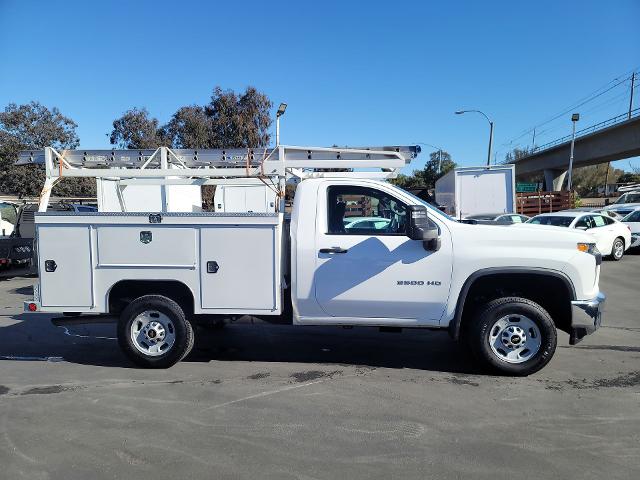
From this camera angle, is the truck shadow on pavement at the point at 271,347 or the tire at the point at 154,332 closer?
the tire at the point at 154,332

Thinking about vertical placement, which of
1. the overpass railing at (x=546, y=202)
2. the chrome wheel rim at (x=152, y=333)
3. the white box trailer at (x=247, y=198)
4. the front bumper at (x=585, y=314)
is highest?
the overpass railing at (x=546, y=202)

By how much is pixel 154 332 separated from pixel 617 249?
50.0 feet

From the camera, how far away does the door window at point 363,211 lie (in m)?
5.38

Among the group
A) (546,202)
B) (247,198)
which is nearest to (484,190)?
(247,198)

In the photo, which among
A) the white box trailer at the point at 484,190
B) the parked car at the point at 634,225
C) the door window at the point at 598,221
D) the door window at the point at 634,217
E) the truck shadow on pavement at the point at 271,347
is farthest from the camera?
the white box trailer at the point at 484,190

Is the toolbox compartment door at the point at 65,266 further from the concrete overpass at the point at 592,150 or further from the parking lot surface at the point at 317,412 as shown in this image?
the concrete overpass at the point at 592,150

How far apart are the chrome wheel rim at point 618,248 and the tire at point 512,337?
12649mm

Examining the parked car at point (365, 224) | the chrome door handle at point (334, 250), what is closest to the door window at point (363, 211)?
the parked car at point (365, 224)

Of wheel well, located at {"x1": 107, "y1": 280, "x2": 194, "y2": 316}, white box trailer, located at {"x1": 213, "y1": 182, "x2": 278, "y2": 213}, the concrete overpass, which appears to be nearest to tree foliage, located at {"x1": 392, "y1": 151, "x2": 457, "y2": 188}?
the concrete overpass

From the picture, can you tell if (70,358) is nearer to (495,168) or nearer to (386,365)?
(386,365)

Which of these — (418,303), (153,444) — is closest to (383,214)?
(418,303)

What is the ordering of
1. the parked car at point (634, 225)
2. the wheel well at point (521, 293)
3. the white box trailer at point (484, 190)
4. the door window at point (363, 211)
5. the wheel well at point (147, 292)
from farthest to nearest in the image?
the white box trailer at point (484, 190) < the parked car at point (634, 225) < the wheel well at point (147, 292) < the door window at point (363, 211) < the wheel well at point (521, 293)

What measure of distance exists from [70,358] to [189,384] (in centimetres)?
198

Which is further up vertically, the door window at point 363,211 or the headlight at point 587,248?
the door window at point 363,211
